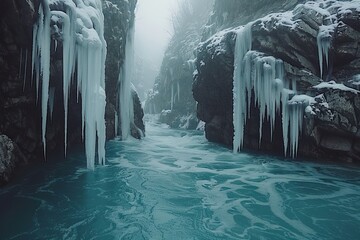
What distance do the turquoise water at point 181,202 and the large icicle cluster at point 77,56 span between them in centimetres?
176

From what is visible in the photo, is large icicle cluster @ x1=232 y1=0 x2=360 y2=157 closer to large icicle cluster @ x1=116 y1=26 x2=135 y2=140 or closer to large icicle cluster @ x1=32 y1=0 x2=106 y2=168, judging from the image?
large icicle cluster @ x1=116 y1=26 x2=135 y2=140

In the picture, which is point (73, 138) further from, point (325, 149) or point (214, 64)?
point (325, 149)

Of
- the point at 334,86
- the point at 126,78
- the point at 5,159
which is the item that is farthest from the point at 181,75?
the point at 5,159

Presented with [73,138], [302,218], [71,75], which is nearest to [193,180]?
[302,218]

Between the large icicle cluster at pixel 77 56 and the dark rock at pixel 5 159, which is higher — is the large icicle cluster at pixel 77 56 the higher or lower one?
the higher one

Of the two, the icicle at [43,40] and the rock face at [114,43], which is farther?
the rock face at [114,43]

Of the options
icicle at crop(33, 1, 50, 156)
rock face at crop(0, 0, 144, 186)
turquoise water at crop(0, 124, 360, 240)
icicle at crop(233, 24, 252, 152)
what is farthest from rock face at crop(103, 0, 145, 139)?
icicle at crop(33, 1, 50, 156)

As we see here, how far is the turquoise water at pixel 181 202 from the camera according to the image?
18.7 ft

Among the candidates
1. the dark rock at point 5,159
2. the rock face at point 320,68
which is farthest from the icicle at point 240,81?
the dark rock at point 5,159

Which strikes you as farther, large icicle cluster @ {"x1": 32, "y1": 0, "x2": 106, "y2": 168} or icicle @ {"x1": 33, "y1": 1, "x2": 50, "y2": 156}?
large icicle cluster @ {"x1": 32, "y1": 0, "x2": 106, "y2": 168}

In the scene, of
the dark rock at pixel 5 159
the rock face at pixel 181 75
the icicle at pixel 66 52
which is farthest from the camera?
the rock face at pixel 181 75

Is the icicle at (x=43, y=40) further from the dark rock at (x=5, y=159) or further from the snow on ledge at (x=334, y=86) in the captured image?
the snow on ledge at (x=334, y=86)

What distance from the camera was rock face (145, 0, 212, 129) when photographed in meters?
36.7

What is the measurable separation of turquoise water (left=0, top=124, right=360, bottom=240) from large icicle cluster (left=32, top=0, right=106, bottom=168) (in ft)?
5.79
